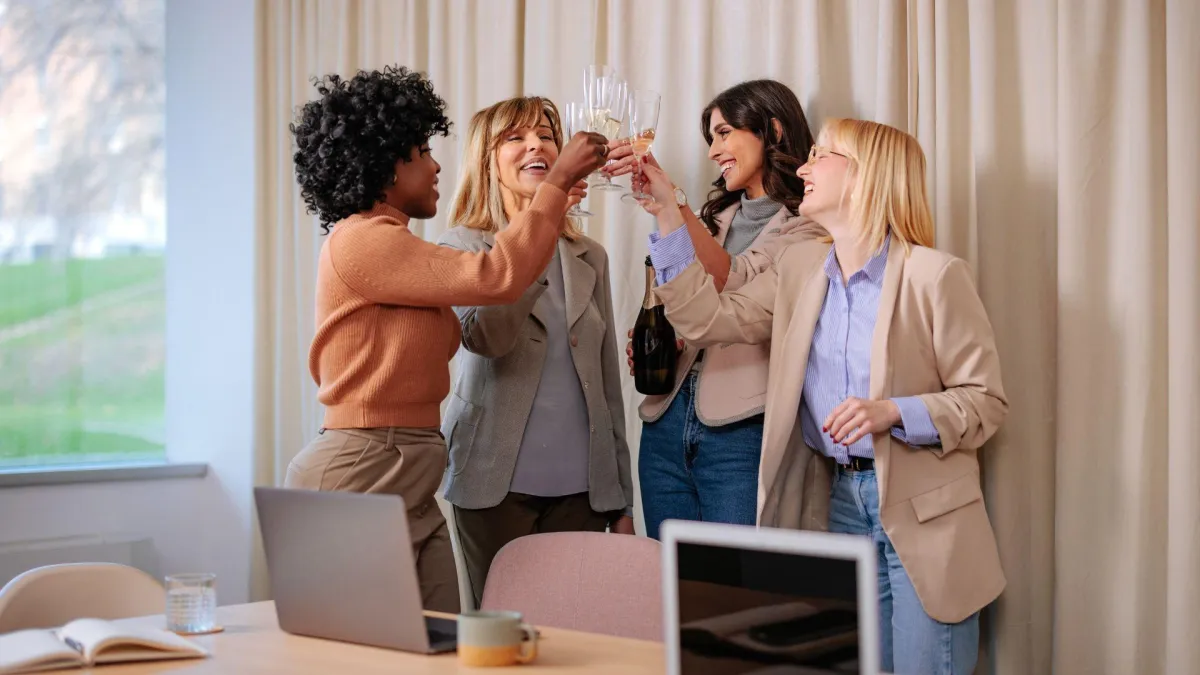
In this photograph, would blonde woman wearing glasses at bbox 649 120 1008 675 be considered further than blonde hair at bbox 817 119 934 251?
No

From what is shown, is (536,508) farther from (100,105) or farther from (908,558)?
(100,105)

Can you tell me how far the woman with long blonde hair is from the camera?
259 cm

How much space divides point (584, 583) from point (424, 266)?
2.17ft

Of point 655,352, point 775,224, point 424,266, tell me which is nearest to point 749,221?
point 775,224

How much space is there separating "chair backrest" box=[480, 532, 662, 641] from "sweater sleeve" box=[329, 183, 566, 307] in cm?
49

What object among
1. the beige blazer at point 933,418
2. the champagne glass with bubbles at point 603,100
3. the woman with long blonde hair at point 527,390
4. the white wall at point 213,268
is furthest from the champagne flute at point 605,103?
the white wall at point 213,268

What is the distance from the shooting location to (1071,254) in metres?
2.33

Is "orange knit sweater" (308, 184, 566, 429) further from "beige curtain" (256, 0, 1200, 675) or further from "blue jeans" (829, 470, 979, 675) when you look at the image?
"beige curtain" (256, 0, 1200, 675)

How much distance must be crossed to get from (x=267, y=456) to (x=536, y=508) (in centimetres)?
195

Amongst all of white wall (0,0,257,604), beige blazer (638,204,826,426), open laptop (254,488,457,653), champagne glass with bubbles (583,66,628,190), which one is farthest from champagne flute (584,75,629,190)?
white wall (0,0,257,604)

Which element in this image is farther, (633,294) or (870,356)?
(633,294)

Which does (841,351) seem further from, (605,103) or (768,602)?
(768,602)

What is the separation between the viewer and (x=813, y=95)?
2836mm

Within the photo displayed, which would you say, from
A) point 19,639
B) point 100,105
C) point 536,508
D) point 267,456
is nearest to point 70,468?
point 267,456
